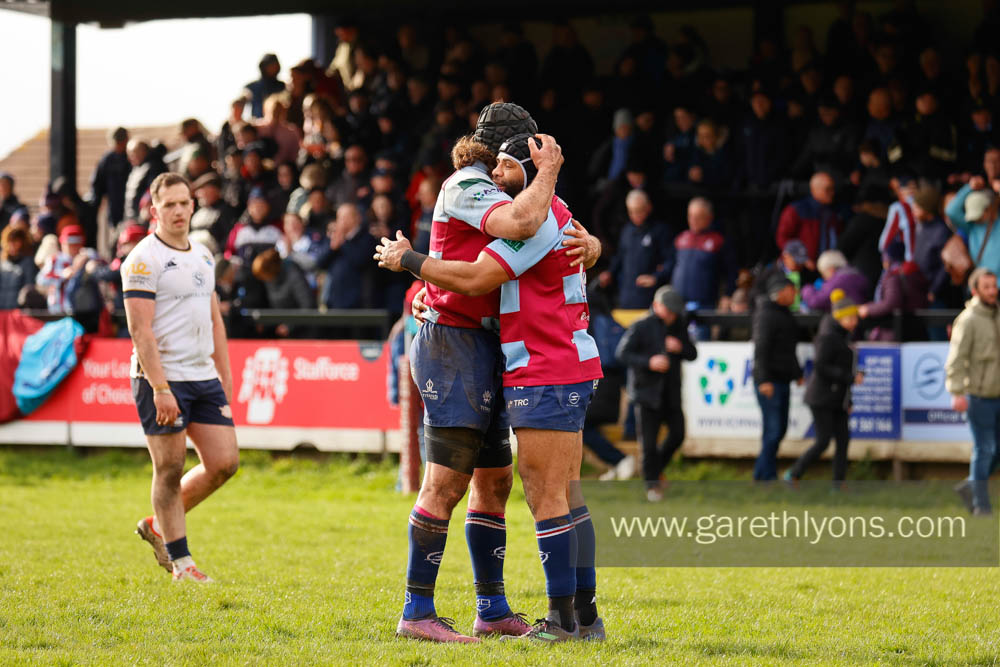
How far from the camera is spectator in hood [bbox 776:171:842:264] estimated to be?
14.8 metres

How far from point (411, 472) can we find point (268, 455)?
9.61 ft

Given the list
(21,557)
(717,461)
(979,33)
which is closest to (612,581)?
(21,557)

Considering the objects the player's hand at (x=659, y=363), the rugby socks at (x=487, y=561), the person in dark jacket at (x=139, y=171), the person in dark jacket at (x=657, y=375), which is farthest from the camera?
the person in dark jacket at (x=139, y=171)

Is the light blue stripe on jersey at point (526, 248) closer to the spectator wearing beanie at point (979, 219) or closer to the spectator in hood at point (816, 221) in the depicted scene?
the spectator wearing beanie at point (979, 219)

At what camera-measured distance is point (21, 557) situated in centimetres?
855

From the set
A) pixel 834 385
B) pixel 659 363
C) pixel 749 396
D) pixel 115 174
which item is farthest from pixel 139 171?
pixel 834 385

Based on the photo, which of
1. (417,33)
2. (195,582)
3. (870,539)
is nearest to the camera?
(195,582)

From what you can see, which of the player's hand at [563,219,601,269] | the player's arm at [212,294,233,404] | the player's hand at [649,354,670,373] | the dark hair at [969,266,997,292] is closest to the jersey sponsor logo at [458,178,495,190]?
the player's hand at [563,219,601,269]

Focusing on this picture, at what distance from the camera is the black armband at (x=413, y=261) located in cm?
568

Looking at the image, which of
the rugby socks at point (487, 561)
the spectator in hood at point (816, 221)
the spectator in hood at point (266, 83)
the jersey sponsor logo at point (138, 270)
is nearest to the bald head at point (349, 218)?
the spectator in hood at point (816, 221)

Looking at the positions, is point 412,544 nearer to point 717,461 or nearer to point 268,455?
point 717,461

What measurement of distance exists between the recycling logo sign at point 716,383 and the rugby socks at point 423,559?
8207 millimetres

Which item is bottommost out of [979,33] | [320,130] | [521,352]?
[521,352]

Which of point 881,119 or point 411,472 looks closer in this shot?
point 411,472
